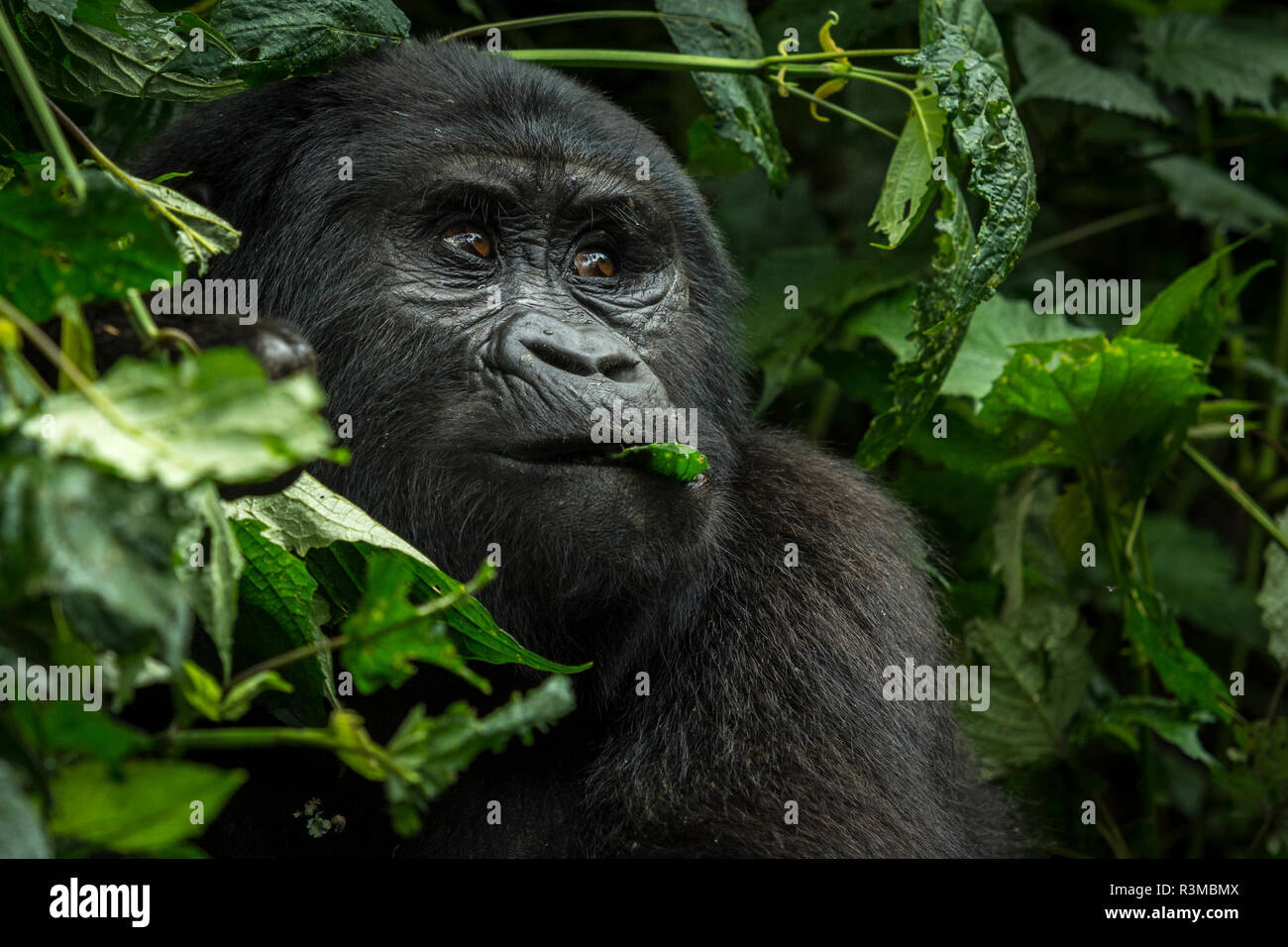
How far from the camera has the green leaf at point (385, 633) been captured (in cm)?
133

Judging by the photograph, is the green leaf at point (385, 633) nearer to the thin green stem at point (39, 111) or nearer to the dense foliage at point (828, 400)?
the dense foliage at point (828, 400)

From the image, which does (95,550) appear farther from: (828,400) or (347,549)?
(828,400)

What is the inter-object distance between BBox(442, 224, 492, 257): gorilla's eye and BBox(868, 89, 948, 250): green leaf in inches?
34.0

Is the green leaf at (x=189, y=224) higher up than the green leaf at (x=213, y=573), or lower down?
higher up

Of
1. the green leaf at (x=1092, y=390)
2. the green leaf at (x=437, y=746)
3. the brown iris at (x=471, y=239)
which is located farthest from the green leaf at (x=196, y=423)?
the green leaf at (x=1092, y=390)

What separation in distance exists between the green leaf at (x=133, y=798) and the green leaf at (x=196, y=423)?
0.28 meters

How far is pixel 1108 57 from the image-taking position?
18.2 feet

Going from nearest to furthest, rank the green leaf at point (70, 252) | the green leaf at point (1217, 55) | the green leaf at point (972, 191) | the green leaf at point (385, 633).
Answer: the green leaf at point (385, 633)
the green leaf at point (70, 252)
the green leaf at point (972, 191)
the green leaf at point (1217, 55)

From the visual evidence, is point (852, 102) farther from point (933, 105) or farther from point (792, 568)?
point (792, 568)

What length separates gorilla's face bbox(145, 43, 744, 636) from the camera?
2.51m

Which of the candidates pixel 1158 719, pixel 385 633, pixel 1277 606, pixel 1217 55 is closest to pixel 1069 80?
pixel 1217 55

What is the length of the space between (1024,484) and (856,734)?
144cm

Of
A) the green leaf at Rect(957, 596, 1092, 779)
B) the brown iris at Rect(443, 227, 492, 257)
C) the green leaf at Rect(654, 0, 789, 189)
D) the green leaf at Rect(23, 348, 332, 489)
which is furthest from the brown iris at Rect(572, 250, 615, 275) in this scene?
the green leaf at Rect(23, 348, 332, 489)

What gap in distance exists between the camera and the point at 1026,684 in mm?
3885
